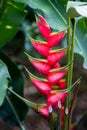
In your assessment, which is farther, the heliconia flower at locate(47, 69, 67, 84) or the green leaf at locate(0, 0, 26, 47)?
the green leaf at locate(0, 0, 26, 47)

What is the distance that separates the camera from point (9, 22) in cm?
161

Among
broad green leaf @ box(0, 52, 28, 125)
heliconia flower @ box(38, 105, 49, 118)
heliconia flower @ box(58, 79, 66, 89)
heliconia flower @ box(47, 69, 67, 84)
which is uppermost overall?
heliconia flower @ box(47, 69, 67, 84)

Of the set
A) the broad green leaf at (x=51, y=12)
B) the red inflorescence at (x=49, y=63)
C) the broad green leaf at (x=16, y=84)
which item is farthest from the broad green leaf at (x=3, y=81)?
the broad green leaf at (x=16, y=84)

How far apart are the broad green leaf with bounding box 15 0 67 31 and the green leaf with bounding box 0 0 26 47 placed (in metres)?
0.17

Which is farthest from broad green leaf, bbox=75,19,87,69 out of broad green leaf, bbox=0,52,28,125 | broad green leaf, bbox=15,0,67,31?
broad green leaf, bbox=0,52,28,125

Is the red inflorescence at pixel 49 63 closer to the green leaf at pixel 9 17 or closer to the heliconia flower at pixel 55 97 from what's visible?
the heliconia flower at pixel 55 97

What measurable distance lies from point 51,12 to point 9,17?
25 centimetres

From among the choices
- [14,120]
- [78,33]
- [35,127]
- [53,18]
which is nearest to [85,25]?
[78,33]

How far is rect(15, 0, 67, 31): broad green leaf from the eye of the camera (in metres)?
1.33

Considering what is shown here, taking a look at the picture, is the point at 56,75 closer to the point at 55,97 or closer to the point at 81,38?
the point at 55,97

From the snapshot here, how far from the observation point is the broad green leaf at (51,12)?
1325 millimetres

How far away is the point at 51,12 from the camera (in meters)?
1.39

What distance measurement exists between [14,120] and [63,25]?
49cm

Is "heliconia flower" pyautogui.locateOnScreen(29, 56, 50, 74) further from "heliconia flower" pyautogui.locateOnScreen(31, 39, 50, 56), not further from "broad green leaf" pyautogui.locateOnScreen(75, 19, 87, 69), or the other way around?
"broad green leaf" pyautogui.locateOnScreen(75, 19, 87, 69)
